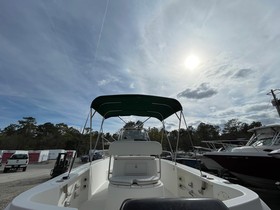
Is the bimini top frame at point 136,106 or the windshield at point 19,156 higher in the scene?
the bimini top frame at point 136,106

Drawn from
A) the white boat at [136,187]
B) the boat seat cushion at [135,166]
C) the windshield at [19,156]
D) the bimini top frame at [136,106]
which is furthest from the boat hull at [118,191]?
the windshield at [19,156]

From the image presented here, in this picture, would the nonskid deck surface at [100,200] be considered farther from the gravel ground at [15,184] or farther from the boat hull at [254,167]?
the boat hull at [254,167]

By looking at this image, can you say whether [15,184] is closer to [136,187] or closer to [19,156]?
[19,156]

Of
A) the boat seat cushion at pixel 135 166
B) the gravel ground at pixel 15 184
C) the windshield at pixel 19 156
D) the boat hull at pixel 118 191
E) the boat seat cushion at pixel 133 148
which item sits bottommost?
the gravel ground at pixel 15 184

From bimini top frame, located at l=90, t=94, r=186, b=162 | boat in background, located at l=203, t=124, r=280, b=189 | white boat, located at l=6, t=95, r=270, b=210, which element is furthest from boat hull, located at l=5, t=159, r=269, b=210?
boat in background, located at l=203, t=124, r=280, b=189

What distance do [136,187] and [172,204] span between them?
173 centimetres

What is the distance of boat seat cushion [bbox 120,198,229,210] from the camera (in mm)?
1005

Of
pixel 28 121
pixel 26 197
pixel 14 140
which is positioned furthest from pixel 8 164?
pixel 28 121

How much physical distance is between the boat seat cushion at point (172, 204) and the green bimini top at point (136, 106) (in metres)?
2.11

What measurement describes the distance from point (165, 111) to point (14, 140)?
5271 cm

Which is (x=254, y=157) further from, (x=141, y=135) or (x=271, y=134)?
(x=141, y=135)

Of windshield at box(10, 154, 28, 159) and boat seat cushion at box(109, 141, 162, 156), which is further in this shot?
windshield at box(10, 154, 28, 159)

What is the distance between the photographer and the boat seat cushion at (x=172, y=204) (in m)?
1.00

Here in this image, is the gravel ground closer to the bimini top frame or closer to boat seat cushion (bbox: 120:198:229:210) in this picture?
the bimini top frame
